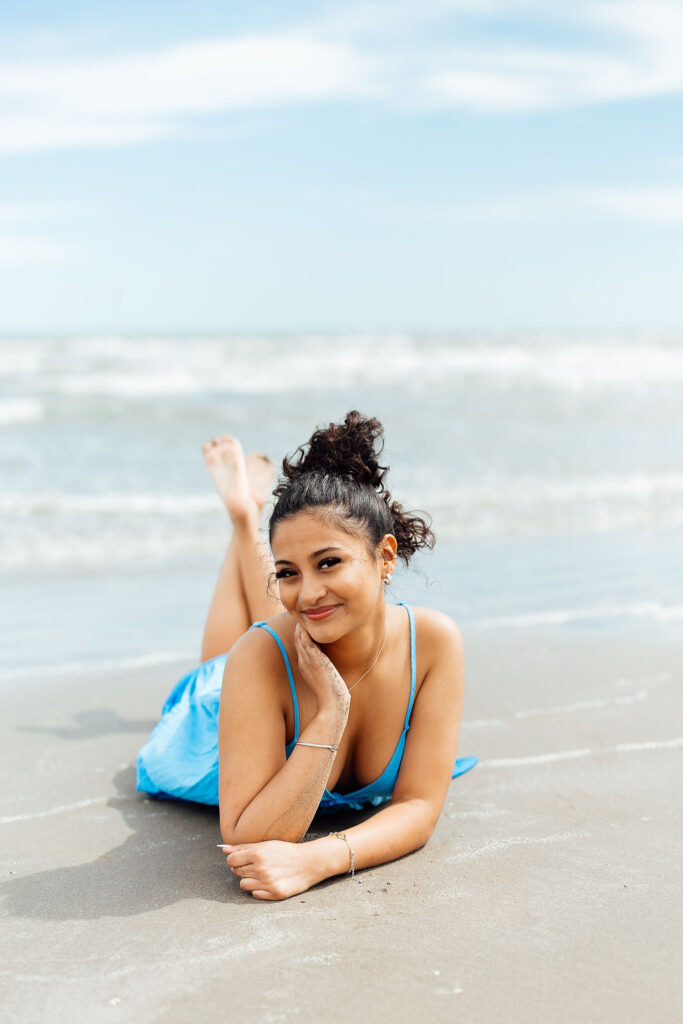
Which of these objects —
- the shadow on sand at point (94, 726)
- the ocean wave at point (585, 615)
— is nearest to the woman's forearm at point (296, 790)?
the shadow on sand at point (94, 726)

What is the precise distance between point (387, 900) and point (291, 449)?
1138cm

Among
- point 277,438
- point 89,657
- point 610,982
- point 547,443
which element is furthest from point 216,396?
point 610,982

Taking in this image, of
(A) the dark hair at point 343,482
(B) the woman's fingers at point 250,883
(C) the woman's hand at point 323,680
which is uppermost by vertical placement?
(A) the dark hair at point 343,482

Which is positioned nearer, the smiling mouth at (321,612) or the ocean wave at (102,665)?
the smiling mouth at (321,612)

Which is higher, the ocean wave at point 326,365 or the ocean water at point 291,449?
the ocean wave at point 326,365

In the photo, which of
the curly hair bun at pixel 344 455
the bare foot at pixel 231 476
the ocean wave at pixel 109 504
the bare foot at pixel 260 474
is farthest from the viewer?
the ocean wave at pixel 109 504

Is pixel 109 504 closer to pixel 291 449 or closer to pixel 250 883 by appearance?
pixel 291 449

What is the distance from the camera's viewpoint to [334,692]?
10.2 feet

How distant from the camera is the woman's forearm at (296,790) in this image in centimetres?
308

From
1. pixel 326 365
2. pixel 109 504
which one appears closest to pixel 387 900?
pixel 109 504

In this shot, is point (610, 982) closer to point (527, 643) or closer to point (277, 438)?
point (527, 643)

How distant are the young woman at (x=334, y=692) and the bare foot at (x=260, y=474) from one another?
85.7 inches

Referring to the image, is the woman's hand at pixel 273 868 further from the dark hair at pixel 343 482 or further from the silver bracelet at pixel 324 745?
the dark hair at pixel 343 482

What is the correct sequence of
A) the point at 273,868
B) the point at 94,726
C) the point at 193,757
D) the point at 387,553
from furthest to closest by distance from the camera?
1. the point at 94,726
2. the point at 193,757
3. the point at 387,553
4. the point at 273,868
